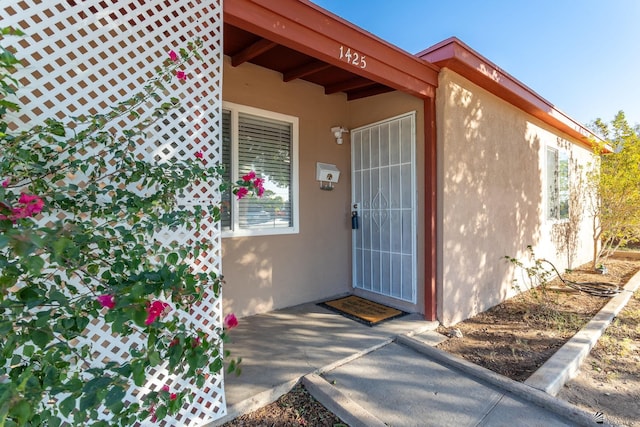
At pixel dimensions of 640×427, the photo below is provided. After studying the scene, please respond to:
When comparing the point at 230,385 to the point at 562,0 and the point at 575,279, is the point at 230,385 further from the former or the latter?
the point at 562,0

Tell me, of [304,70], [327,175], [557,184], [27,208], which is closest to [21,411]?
[27,208]

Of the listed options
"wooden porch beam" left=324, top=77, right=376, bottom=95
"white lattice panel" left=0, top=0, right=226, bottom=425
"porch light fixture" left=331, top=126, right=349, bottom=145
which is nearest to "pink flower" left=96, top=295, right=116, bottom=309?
"white lattice panel" left=0, top=0, right=226, bottom=425

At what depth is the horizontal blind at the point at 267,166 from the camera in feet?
12.8

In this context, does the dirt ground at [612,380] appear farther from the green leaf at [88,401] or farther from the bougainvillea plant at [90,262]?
the green leaf at [88,401]

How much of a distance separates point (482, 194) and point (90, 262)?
4.42 meters

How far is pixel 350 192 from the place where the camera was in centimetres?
490

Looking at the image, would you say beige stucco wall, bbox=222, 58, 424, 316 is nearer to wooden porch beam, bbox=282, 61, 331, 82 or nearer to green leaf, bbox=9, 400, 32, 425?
wooden porch beam, bbox=282, 61, 331, 82

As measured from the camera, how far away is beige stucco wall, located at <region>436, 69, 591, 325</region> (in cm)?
375

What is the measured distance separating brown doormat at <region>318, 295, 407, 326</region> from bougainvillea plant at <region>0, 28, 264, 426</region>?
2335mm

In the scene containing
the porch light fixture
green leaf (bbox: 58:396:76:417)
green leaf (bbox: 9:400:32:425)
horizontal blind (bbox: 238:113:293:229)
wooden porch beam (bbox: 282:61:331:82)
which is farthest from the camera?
the porch light fixture

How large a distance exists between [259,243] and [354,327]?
60.9 inches

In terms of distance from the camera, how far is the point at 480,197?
4289 millimetres

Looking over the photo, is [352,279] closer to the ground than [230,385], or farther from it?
farther from it

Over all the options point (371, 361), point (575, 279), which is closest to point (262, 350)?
point (371, 361)
